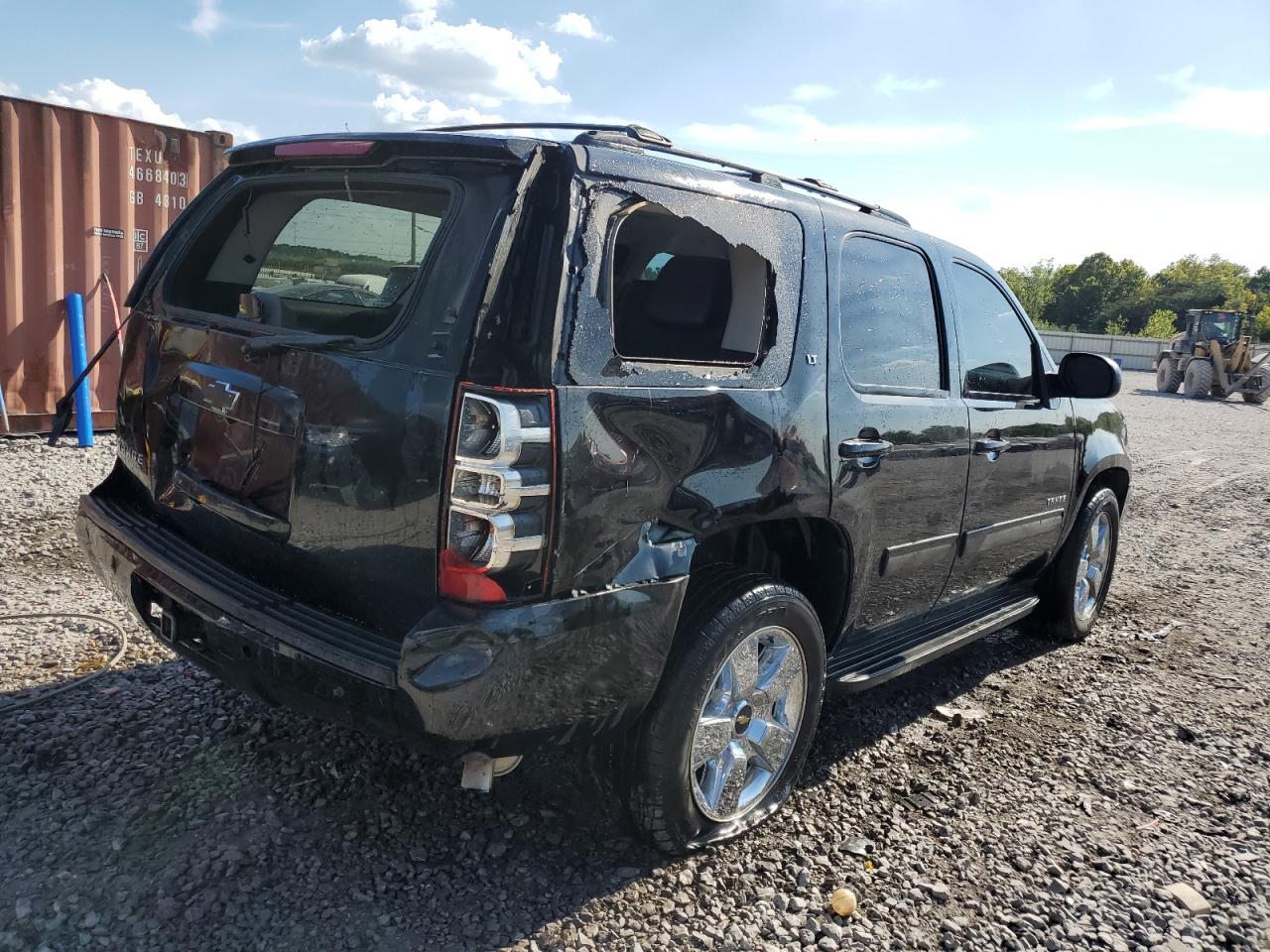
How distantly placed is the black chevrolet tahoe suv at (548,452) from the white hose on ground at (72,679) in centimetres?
75

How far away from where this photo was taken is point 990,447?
3730mm

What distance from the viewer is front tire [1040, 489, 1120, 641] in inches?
188

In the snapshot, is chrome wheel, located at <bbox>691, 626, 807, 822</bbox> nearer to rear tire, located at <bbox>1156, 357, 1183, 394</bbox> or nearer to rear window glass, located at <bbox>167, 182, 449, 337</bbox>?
rear window glass, located at <bbox>167, 182, 449, 337</bbox>

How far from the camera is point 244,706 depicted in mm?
3418

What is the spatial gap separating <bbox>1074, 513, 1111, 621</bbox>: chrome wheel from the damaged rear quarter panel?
264 cm

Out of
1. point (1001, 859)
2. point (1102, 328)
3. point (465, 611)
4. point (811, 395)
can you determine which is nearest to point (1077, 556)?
point (1001, 859)

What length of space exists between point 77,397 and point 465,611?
21.2 ft

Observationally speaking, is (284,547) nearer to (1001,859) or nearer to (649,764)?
(649,764)

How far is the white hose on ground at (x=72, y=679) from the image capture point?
331cm

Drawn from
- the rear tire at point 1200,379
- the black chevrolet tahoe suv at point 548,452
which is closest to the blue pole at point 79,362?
the black chevrolet tahoe suv at point 548,452

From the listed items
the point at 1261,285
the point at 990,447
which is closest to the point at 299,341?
the point at 990,447

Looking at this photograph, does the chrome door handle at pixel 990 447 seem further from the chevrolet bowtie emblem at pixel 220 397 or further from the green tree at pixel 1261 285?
the green tree at pixel 1261 285

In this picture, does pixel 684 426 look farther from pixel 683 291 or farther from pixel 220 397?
pixel 220 397

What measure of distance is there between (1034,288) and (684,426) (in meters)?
94.0
